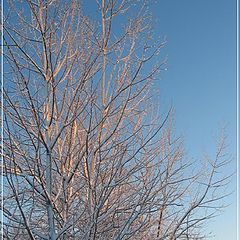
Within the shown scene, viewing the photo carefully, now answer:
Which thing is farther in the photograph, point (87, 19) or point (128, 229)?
point (87, 19)

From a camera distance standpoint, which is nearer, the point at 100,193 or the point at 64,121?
the point at 100,193

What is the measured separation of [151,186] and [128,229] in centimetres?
42

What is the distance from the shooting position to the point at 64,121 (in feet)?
13.8

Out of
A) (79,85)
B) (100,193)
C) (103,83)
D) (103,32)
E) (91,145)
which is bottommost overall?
(100,193)

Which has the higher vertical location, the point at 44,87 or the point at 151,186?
the point at 44,87

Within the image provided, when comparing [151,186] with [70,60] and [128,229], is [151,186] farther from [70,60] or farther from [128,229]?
[70,60]

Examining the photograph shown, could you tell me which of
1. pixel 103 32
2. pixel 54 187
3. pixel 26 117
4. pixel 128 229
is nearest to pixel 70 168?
pixel 54 187

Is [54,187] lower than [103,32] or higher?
lower

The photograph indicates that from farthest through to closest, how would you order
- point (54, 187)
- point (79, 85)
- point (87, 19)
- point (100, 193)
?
point (87, 19) → point (54, 187) → point (79, 85) → point (100, 193)

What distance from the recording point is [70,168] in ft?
13.6

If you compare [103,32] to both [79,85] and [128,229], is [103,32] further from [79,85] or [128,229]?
[128,229]

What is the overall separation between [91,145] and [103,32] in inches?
46.3

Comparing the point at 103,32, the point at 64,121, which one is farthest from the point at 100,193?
the point at 103,32

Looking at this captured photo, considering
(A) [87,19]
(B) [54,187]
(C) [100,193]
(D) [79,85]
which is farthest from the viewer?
(A) [87,19]
